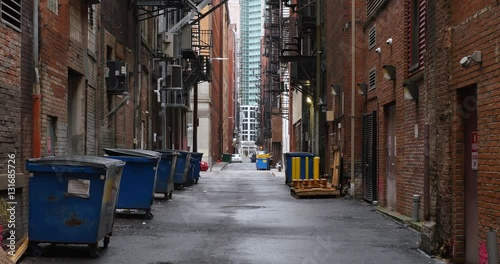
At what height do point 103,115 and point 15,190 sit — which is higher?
point 103,115

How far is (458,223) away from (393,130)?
23.2ft

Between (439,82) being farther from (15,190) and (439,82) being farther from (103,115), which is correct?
(103,115)

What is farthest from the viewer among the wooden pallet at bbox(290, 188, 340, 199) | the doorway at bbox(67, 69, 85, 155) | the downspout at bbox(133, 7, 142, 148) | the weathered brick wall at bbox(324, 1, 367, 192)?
the downspout at bbox(133, 7, 142, 148)

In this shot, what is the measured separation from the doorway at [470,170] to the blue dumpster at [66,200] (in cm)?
476

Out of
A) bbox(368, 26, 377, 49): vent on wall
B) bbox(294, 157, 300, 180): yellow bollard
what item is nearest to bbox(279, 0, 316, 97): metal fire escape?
bbox(294, 157, 300, 180): yellow bollard

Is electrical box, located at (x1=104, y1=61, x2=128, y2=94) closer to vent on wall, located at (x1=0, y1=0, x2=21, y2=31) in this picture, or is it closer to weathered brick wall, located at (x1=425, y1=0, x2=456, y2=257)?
vent on wall, located at (x1=0, y1=0, x2=21, y2=31)

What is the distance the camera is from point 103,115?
1736 cm

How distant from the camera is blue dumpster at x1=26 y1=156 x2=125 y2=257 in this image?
337 inches

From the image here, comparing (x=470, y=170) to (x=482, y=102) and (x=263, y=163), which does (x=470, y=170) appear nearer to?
(x=482, y=102)

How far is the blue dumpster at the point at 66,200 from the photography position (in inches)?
337

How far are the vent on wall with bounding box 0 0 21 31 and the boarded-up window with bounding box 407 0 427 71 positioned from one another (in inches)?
293

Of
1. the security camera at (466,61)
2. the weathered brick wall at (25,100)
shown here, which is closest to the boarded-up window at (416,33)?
the security camera at (466,61)

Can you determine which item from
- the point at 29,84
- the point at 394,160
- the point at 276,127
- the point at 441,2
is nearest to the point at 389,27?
the point at 394,160

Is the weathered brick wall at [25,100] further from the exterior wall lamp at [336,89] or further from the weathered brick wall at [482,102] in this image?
the exterior wall lamp at [336,89]
